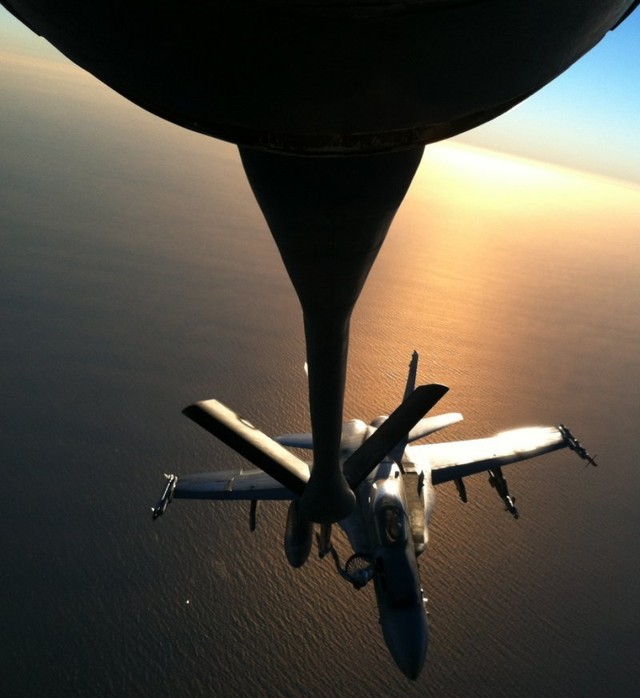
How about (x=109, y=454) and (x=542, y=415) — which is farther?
(x=542, y=415)

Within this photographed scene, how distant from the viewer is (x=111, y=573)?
25609 mm

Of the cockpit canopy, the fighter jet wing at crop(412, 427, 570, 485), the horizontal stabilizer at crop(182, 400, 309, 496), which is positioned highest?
the horizontal stabilizer at crop(182, 400, 309, 496)

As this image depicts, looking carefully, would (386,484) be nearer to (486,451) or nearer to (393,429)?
(486,451)

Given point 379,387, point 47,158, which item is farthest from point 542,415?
point 47,158

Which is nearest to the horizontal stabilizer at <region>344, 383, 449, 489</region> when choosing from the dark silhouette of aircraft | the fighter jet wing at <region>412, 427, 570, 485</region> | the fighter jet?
Result: the fighter jet

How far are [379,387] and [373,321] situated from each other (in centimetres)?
1686

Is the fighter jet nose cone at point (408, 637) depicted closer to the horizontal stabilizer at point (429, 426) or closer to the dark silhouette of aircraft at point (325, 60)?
the horizontal stabilizer at point (429, 426)

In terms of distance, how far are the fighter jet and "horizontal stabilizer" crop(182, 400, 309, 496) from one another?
0.05 feet

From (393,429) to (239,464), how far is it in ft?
98.9

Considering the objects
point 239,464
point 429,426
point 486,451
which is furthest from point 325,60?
point 239,464

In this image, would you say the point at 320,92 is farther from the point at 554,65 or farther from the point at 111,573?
the point at 111,573

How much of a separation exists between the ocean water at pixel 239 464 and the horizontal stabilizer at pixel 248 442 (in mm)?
19116

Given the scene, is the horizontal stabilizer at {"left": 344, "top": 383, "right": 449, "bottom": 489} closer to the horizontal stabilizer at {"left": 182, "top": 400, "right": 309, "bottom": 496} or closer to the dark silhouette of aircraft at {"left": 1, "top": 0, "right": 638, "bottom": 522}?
the horizontal stabilizer at {"left": 182, "top": 400, "right": 309, "bottom": 496}

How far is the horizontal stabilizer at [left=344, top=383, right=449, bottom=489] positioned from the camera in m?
6.13
